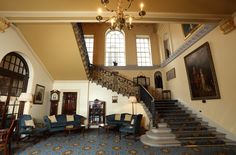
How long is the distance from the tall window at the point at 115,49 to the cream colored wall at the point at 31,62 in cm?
428

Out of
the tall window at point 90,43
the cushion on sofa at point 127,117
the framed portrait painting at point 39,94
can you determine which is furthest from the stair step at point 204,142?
the tall window at point 90,43

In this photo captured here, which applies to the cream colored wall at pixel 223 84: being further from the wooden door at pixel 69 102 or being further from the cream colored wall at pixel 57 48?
Answer: the wooden door at pixel 69 102

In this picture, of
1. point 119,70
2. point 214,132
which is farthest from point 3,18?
point 214,132

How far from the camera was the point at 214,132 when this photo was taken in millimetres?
4445

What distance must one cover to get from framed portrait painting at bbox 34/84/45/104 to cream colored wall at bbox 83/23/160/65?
3.96 metres

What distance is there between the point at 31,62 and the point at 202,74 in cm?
717

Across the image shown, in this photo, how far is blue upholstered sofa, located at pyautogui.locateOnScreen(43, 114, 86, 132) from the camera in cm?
540

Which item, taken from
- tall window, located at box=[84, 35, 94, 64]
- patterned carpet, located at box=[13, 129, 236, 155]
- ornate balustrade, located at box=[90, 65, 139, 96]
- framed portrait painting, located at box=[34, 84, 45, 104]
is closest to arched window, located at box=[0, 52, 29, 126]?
framed portrait painting, located at box=[34, 84, 45, 104]

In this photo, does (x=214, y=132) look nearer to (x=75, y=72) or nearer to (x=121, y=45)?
(x=75, y=72)

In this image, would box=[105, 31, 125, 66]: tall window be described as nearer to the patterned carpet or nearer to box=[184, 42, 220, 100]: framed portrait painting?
box=[184, 42, 220, 100]: framed portrait painting

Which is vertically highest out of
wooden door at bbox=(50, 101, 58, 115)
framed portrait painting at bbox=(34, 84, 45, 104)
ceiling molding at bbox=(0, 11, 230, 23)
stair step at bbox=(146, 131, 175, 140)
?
ceiling molding at bbox=(0, 11, 230, 23)

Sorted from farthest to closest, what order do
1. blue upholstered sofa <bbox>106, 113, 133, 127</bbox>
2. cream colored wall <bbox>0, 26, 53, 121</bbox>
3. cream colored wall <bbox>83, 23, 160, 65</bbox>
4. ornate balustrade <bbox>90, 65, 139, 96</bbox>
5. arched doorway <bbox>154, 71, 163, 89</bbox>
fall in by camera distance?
1. cream colored wall <bbox>83, 23, 160, 65</bbox>
2. arched doorway <bbox>154, 71, 163, 89</bbox>
3. ornate balustrade <bbox>90, 65, 139, 96</bbox>
4. blue upholstered sofa <bbox>106, 113, 133, 127</bbox>
5. cream colored wall <bbox>0, 26, 53, 121</bbox>

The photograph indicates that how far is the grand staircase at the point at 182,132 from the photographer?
13.3 ft

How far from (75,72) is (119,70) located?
10.6 ft
